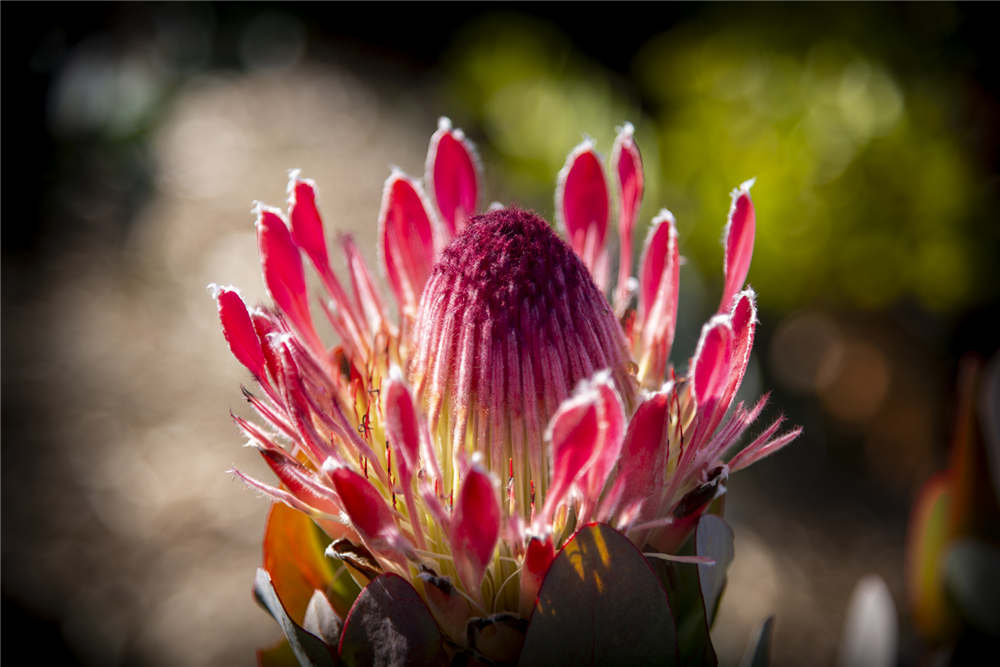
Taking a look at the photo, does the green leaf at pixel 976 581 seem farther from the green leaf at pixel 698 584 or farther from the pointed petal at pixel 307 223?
the pointed petal at pixel 307 223

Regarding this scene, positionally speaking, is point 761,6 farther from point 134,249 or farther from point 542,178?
point 134,249

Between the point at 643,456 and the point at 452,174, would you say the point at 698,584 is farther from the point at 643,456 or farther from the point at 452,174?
the point at 452,174

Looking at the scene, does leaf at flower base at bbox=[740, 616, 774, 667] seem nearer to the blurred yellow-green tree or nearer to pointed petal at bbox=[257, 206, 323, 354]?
pointed petal at bbox=[257, 206, 323, 354]

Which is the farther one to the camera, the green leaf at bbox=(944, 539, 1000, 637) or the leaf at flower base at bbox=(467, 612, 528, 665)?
the green leaf at bbox=(944, 539, 1000, 637)

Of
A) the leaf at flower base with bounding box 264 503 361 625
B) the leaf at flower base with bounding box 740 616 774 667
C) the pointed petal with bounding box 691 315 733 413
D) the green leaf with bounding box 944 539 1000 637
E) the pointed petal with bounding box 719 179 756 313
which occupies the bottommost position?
the green leaf with bounding box 944 539 1000 637

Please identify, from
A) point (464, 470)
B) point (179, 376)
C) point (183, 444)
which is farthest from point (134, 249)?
point (464, 470)

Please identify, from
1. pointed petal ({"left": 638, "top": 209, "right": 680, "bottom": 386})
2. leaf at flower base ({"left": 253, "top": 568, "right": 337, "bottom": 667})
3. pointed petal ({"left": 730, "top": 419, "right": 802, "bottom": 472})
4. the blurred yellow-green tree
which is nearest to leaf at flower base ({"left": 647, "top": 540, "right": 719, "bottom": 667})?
pointed petal ({"left": 730, "top": 419, "right": 802, "bottom": 472})
